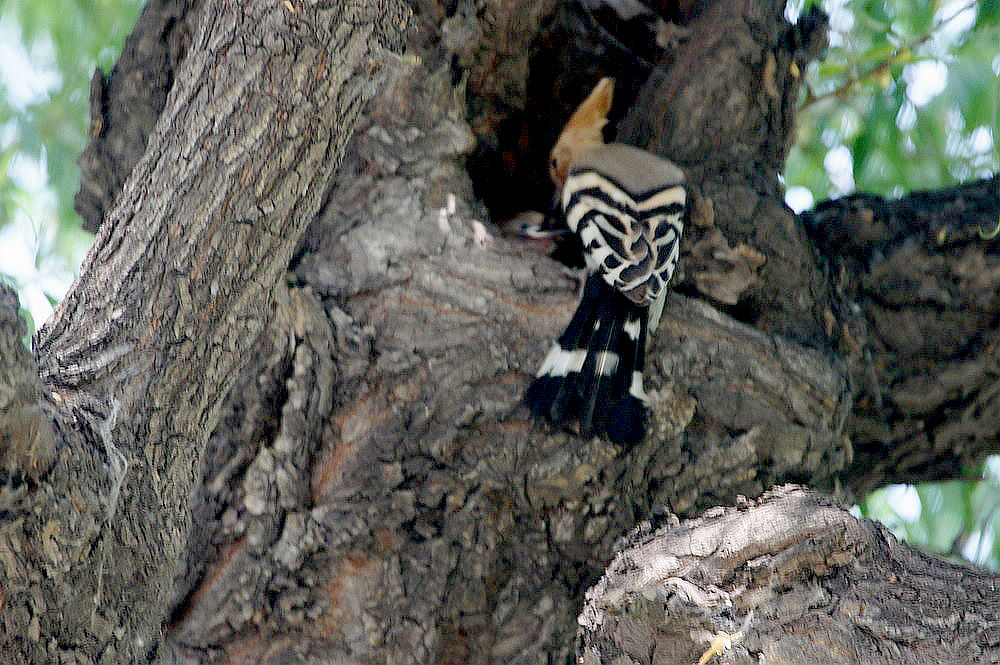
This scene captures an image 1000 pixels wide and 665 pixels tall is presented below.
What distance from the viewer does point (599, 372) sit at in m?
1.95

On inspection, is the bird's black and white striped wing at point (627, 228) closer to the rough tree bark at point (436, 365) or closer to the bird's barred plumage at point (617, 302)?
the bird's barred plumage at point (617, 302)

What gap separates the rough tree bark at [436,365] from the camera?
127 centimetres

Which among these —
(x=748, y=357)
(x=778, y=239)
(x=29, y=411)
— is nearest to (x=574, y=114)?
(x=778, y=239)

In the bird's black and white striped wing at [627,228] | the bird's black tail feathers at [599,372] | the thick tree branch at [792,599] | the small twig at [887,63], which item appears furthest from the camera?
the small twig at [887,63]

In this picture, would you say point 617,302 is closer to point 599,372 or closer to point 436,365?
point 599,372

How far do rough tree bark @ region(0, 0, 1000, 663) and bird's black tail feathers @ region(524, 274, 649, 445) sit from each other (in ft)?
0.15

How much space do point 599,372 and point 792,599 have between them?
767 millimetres

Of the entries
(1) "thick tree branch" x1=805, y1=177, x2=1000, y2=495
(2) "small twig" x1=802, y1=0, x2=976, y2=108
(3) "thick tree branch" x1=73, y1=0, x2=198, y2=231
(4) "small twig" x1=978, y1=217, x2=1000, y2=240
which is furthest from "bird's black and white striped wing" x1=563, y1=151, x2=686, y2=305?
(3) "thick tree branch" x1=73, y1=0, x2=198, y2=231

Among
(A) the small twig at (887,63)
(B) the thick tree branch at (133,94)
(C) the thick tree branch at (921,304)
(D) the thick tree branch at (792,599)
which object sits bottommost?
(D) the thick tree branch at (792,599)

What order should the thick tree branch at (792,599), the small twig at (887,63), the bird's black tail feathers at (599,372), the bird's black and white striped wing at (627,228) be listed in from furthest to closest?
the small twig at (887,63) → the bird's black and white striped wing at (627,228) → the bird's black tail feathers at (599,372) → the thick tree branch at (792,599)

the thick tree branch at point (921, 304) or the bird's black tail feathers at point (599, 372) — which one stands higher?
the thick tree branch at point (921, 304)

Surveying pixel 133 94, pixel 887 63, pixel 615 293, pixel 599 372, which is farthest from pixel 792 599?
pixel 133 94

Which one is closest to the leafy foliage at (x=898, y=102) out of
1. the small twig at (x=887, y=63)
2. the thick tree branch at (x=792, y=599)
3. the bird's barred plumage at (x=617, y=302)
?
the small twig at (x=887, y=63)

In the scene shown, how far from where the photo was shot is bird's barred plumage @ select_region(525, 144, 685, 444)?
6.22ft
